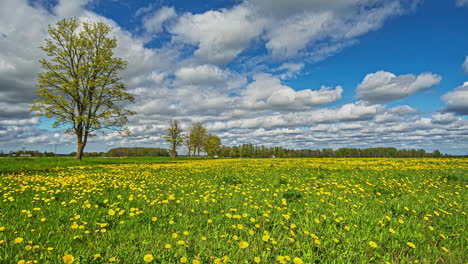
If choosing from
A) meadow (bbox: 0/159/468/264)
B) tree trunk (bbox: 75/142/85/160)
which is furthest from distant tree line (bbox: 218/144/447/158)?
meadow (bbox: 0/159/468/264)

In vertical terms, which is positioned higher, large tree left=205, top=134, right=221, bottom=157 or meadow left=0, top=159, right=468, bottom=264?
large tree left=205, top=134, right=221, bottom=157

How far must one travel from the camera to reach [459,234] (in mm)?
3992

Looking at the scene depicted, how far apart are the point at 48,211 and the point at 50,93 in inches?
991

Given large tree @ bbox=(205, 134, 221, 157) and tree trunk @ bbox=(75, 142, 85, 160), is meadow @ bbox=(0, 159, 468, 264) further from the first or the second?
large tree @ bbox=(205, 134, 221, 157)

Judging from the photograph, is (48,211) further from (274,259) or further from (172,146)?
(172,146)

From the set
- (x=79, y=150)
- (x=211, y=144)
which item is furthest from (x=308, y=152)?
(x=79, y=150)

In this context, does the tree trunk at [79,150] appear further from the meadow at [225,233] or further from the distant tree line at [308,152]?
the distant tree line at [308,152]

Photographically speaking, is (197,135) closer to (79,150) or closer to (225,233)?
(79,150)

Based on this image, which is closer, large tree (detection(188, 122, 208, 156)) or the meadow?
the meadow

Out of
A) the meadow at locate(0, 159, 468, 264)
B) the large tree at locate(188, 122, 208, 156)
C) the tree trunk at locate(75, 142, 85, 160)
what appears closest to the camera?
the meadow at locate(0, 159, 468, 264)

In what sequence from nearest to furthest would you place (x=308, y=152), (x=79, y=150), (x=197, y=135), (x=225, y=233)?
(x=225, y=233)
(x=79, y=150)
(x=197, y=135)
(x=308, y=152)

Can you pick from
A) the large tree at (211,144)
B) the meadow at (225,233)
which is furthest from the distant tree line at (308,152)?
the meadow at (225,233)

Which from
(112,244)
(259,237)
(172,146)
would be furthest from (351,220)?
(172,146)

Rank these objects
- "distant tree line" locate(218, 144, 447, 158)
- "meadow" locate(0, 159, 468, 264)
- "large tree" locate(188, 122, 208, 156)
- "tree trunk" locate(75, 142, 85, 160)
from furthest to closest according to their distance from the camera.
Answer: "distant tree line" locate(218, 144, 447, 158)
"large tree" locate(188, 122, 208, 156)
"tree trunk" locate(75, 142, 85, 160)
"meadow" locate(0, 159, 468, 264)
